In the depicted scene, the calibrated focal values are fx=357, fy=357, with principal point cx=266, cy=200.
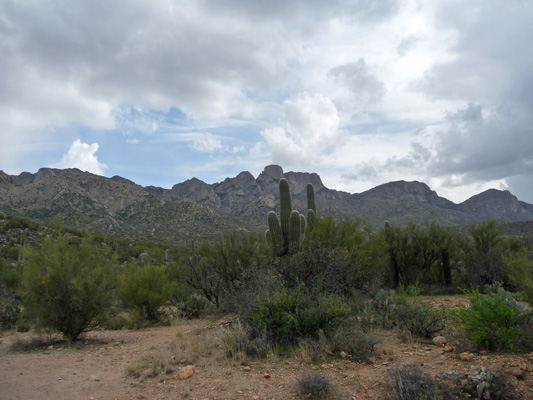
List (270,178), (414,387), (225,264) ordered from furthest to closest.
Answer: (270,178) < (225,264) < (414,387)

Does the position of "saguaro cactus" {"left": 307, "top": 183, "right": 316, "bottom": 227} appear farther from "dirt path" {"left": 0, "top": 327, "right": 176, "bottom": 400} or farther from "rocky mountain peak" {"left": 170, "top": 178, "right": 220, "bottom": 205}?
"rocky mountain peak" {"left": 170, "top": 178, "right": 220, "bottom": 205}

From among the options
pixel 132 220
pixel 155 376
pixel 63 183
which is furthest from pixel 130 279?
pixel 63 183

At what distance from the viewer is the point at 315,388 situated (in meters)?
5.27

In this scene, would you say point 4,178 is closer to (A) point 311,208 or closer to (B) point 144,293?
(B) point 144,293

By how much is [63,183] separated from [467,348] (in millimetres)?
77619

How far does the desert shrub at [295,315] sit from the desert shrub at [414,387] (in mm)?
2505

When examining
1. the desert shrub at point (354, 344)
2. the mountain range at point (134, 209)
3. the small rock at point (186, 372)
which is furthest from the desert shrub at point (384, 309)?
the mountain range at point (134, 209)

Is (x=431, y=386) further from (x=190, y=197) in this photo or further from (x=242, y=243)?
(x=190, y=197)

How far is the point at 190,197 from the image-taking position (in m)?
150

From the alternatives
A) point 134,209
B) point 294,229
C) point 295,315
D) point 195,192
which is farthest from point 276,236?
point 195,192

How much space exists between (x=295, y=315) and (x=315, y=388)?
8.53ft

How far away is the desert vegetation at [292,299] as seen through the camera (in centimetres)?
655

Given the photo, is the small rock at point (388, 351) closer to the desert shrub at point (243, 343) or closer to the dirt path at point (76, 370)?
the desert shrub at point (243, 343)

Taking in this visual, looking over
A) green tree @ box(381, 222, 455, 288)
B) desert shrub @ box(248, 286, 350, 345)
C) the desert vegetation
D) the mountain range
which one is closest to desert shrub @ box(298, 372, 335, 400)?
the desert vegetation
